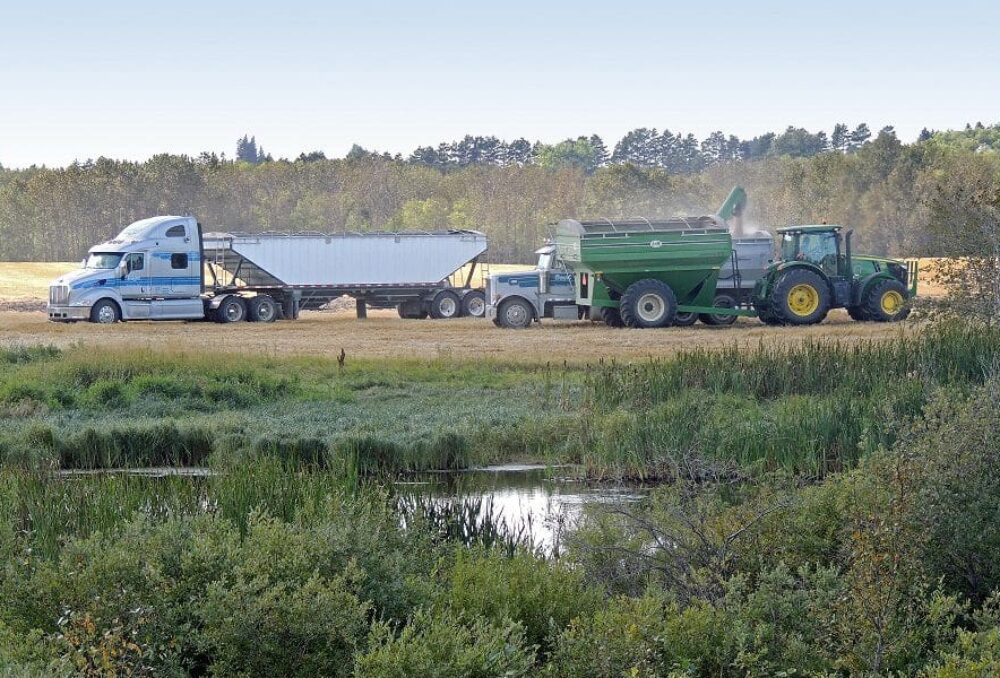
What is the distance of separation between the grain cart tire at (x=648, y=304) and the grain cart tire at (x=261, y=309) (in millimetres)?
11164

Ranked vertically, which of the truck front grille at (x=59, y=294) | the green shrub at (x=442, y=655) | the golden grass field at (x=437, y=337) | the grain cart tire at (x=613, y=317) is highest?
the truck front grille at (x=59, y=294)

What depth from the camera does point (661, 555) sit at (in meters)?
9.90

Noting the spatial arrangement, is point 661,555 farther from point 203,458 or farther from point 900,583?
point 203,458

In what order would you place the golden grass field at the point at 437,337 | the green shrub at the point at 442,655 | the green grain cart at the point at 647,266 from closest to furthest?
the green shrub at the point at 442,655, the golden grass field at the point at 437,337, the green grain cart at the point at 647,266

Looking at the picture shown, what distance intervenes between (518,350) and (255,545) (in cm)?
2092

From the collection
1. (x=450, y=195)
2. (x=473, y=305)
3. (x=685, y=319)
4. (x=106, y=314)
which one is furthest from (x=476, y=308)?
(x=450, y=195)

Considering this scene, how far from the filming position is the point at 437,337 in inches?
1359

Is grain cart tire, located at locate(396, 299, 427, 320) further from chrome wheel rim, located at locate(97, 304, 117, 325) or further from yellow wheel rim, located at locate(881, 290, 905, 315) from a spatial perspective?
yellow wheel rim, located at locate(881, 290, 905, 315)

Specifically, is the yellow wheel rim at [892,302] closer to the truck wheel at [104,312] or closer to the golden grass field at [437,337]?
the golden grass field at [437,337]

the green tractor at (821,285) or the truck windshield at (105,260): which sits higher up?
the truck windshield at (105,260)

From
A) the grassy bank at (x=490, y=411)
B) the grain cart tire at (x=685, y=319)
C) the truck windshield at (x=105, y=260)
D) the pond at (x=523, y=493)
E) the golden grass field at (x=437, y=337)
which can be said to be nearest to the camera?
the pond at (x=523, y=493)

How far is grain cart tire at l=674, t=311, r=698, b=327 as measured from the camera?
3625cm

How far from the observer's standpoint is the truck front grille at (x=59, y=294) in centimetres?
3944

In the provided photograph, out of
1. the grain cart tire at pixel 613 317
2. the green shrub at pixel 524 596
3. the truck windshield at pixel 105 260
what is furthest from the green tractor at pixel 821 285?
the green shrub at pixel 524 596
